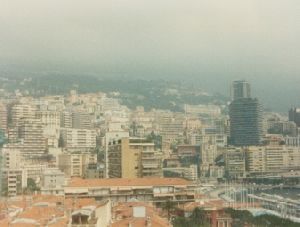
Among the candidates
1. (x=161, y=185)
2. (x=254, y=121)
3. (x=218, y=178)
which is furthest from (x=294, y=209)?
(x=254, y=121)

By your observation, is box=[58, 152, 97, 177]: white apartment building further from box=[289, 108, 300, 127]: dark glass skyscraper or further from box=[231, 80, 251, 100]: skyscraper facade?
box=[289, 108, 300, 127]: dark glass skyscraper

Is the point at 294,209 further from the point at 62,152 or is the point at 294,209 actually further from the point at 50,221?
the point at 50,221

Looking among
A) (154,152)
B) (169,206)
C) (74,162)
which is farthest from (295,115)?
(169,206)

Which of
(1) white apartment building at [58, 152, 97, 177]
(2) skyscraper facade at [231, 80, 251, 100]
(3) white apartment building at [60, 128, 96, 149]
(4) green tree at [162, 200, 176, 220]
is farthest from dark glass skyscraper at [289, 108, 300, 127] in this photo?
(4) green tree at [162, 200, 176, 220]

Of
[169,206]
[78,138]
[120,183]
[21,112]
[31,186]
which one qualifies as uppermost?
[21,112]

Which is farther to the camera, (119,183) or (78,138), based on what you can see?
→ (78,138)

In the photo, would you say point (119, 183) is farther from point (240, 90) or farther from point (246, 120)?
point (246, 120)
